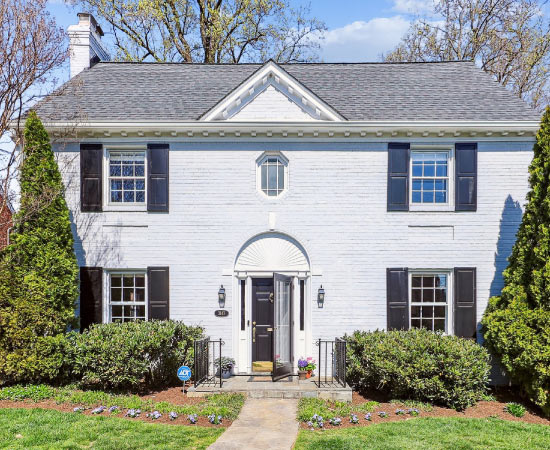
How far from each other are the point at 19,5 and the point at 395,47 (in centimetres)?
1873

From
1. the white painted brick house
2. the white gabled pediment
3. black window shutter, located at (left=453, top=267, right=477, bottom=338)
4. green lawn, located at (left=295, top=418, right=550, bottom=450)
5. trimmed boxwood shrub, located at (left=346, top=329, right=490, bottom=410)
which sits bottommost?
green lawn, located at (left=295, top=418, right=550, bottom=450)

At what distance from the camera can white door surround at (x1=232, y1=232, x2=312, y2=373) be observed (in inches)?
401

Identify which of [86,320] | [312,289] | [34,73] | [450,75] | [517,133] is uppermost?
[450,75]

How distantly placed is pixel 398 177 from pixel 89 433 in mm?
7851

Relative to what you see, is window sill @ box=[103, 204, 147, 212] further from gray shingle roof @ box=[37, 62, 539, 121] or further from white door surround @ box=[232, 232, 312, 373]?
white door surround @ box=[232, 232, 312, 373]

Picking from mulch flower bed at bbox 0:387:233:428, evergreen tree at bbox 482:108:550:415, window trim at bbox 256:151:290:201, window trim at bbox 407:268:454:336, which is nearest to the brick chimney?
window trim at bbox 256:151:290:201

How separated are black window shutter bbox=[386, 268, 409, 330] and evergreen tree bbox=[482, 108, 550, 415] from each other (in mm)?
1683

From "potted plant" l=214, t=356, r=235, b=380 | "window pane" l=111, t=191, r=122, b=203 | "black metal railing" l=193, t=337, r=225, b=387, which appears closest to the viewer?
"black metal railing" l=193, t=337, r=225, b=387

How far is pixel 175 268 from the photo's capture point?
33.4ft

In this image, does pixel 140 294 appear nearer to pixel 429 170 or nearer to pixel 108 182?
pixel 108 182

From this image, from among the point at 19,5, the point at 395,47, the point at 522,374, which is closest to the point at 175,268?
the point at 19,5

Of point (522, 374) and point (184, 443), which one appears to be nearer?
point (184, 443)

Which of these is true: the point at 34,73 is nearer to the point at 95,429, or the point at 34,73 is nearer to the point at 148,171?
the point at 148,171

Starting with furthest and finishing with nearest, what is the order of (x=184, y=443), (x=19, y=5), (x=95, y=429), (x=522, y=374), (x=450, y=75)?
(x=450, y=75) → (x=19, y=5) → (x=522, y=374) → (x=95, y=429) → (x=184, y=443)
